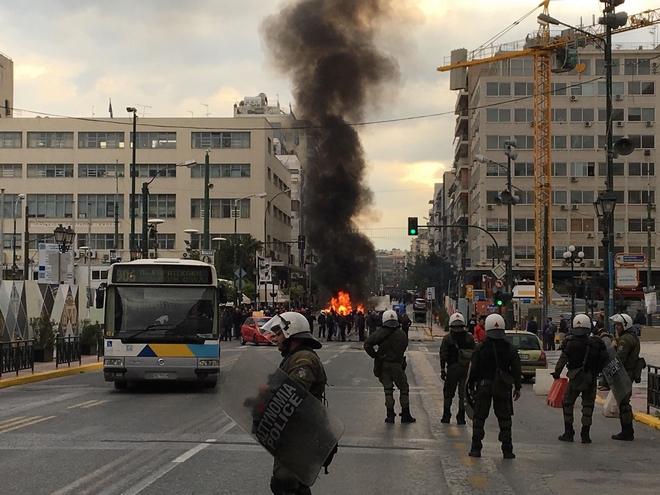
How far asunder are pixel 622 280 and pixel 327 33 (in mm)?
37067

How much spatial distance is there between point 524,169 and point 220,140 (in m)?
29.2

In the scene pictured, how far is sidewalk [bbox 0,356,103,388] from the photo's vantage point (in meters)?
20.4

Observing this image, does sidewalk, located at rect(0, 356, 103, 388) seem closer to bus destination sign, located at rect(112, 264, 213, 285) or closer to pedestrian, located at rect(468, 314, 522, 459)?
bus destination sign, located at rect(112, 264, 213, 285)

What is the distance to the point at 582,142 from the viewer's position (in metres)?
84.1

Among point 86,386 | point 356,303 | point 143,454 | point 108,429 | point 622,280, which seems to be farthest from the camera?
point 356,303

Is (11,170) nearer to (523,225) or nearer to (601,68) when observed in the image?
(523,225)

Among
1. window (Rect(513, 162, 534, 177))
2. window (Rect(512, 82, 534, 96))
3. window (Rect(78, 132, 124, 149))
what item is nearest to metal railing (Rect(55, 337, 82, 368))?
window (Rect(78, 132, 124, 149))

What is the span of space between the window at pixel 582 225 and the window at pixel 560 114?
30.9 feet

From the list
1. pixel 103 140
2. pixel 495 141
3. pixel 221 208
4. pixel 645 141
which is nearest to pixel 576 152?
pixel 645 141

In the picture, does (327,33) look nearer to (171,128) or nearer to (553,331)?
(553,331)

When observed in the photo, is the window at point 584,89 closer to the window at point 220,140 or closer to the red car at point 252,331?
the window at point 220,140

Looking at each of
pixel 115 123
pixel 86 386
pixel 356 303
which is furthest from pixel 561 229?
pixel 86 386

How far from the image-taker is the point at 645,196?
8356 centimetres

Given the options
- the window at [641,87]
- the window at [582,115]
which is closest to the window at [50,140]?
the window at [582,115]
